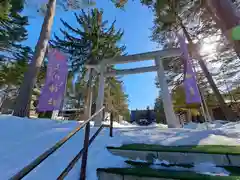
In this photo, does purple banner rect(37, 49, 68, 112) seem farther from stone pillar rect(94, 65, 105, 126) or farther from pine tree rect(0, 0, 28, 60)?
pine tree rect(0, 0, 28, 60)

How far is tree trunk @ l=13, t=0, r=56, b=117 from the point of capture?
5.10m

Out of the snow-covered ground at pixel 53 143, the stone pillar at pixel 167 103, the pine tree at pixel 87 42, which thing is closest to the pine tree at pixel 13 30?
the pine tree at pixel 87 42

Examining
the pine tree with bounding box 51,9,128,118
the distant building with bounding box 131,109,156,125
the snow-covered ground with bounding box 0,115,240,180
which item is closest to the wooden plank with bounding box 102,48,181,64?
the snow-covered ground with bounding box 0,115,240,180

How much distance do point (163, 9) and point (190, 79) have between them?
4.68m

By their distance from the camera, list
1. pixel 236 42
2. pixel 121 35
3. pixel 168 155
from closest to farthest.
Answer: pixel 168 155 → pixel 236 42 → pixel 121 35

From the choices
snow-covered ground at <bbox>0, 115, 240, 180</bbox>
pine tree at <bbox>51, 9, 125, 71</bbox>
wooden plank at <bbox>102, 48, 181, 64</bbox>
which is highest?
pine tree at <bbox>51, 9, 125, 71</bbox>

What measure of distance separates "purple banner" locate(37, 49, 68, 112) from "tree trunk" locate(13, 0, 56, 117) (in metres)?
0.95

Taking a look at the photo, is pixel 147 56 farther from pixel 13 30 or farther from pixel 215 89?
pixel 13 30

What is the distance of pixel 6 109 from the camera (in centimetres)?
1966

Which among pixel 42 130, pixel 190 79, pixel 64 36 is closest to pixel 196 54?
pixel 190 79

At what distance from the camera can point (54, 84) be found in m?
4.95

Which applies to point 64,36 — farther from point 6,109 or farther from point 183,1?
point 6,109

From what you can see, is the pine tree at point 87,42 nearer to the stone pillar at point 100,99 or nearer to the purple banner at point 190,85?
the stone pillar at point 100,99

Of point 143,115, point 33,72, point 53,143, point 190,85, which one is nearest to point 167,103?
point 190,85
